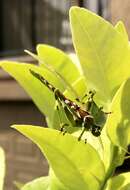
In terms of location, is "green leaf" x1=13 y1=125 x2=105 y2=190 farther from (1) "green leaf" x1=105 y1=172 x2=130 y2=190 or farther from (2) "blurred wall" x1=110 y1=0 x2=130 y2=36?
(2) "blurred wall" x1=110 y1=0 x2=130 y2=36

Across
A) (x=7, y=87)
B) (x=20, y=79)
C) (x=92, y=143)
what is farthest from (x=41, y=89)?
(x=7, y=87)

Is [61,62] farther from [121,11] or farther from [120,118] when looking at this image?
[121,11]

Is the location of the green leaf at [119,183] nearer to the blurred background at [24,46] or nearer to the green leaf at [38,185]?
the green leaf at [38,185]

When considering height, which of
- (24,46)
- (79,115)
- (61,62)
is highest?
(24,46)

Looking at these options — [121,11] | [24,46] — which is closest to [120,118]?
[121,11]

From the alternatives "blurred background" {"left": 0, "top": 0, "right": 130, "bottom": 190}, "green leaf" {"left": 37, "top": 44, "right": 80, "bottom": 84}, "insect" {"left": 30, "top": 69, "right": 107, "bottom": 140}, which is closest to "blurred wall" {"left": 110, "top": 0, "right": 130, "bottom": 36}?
"blurred background" {"left": 0, "top": 0, "right": 130, "bottom": 190}

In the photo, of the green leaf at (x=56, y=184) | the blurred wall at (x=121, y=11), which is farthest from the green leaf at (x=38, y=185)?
the blurred wall at (x=121, y=11)
